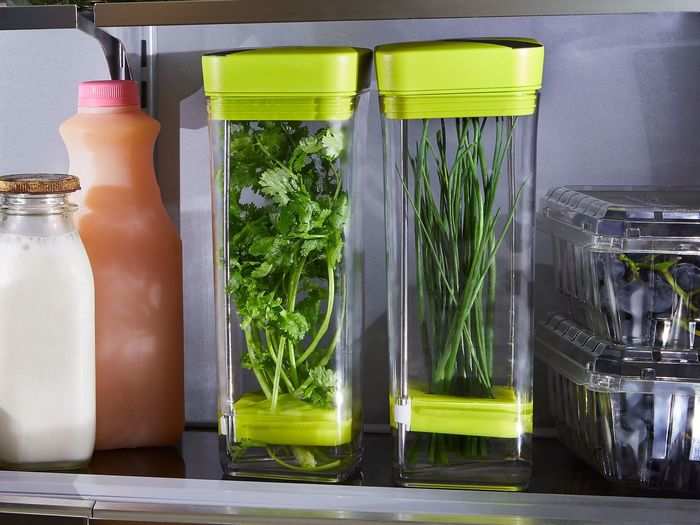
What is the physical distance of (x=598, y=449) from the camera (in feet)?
2.57

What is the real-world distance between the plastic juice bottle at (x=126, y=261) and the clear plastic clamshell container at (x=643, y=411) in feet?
1.28

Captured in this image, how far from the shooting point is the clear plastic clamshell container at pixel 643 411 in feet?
2.42

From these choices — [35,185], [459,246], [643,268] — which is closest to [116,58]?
[35,185]

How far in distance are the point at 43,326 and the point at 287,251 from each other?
0.22 m

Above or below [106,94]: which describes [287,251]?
below

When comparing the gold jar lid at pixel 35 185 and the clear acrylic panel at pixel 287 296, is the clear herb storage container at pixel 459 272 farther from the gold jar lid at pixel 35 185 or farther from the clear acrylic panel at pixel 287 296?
the gold jar lid at pixel 35 185

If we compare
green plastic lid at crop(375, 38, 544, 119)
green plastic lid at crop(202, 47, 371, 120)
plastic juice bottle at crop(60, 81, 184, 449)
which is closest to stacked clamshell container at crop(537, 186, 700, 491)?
green plastic lid at crop(375, 38, 544, 119)

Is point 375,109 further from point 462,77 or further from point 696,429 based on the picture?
point 696,429

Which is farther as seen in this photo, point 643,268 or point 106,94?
point 106,94

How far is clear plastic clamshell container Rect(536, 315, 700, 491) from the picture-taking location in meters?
0.74

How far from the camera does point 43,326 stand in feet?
2.53

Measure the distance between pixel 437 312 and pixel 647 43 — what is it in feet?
1.21

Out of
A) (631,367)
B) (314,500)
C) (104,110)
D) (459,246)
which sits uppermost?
(104,110)

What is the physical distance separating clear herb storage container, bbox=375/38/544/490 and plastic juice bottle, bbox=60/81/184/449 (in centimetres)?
23
